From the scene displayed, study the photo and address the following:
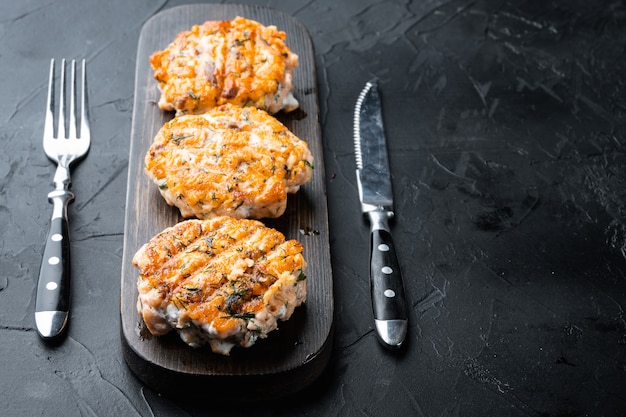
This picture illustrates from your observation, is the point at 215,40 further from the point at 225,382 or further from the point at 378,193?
the point at 225,382

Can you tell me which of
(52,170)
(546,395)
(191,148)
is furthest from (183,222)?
(546,395)

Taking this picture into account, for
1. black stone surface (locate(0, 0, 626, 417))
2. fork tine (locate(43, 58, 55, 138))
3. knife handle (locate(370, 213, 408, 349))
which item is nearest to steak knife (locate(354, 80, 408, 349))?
knife handle (locate(370, 213, 408, 349))

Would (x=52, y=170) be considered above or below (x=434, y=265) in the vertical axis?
above

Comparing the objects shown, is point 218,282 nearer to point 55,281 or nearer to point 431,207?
point 55,281

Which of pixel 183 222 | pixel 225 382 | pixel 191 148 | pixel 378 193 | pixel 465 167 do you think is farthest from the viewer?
pixel 465 167

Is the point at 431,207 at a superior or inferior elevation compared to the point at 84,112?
inferior

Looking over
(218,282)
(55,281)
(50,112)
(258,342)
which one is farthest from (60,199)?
(258,342)

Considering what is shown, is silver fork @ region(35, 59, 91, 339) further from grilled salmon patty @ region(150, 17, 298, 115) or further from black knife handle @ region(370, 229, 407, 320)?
black knife handle @ region(370, 229, 407, 320)
